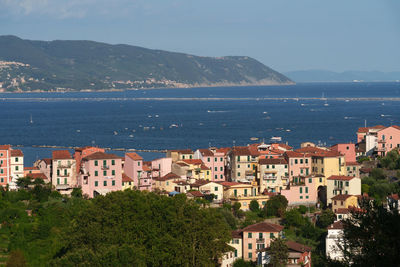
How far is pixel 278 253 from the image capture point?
2264 cm

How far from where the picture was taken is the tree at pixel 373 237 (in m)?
11.8

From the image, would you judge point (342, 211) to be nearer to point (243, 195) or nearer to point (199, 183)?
point (243, 195)

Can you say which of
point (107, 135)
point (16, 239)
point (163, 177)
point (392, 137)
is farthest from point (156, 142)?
point (16, 239)

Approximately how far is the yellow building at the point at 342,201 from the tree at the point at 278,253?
723cm

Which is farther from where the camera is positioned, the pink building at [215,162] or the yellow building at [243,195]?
the pink building at [215,162]

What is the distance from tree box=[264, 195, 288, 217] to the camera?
30.0m

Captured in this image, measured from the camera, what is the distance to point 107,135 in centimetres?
7588

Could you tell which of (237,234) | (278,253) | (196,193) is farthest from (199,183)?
(278,253)

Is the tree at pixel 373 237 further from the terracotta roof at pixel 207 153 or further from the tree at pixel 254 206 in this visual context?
the terracotta roof at pixel 207 153

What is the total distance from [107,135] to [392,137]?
125 ft

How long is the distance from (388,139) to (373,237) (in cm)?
3188

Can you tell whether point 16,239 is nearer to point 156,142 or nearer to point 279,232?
point 279,232

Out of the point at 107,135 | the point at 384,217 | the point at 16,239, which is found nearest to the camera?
the point at 384,217

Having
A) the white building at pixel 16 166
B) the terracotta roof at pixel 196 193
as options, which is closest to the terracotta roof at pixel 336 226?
the terracotta roof at pixel 196 193
